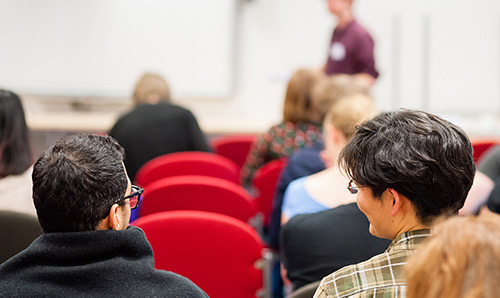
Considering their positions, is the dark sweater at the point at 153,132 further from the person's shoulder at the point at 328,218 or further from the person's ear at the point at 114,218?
the person's ear at the point at 114,218

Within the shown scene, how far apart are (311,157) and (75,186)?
1.71m

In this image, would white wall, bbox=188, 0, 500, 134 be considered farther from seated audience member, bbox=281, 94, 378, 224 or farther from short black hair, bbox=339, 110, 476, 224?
short black hair, bbox=339, 110, 476, 224

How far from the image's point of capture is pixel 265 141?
369 cm

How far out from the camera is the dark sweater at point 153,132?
12.7ft

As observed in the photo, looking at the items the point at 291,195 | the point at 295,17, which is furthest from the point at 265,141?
the point at 295,17

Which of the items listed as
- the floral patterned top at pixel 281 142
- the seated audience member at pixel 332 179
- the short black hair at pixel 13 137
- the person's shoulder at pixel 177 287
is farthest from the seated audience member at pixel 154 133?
the person's shoulder at pixel 177 287

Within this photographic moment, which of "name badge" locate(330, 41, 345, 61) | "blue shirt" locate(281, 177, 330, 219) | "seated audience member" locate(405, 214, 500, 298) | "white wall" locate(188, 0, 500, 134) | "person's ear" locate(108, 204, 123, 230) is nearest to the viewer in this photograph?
"seated audience member" locate(405, 214, 500, 298)

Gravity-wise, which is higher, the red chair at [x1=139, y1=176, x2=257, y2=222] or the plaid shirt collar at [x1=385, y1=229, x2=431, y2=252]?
the plaid shirt collar at [x1=385, y1=229, x2=431, y2=252]

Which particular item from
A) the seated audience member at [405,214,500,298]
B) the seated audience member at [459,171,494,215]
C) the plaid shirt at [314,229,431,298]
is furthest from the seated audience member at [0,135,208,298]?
the seated audience member at [459,171,494,215]

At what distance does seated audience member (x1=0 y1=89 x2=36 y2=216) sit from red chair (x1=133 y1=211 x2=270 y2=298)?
579mm

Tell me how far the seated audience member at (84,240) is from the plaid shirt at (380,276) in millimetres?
318

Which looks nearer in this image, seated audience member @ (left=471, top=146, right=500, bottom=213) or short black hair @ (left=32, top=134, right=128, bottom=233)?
short black hair @ (left=32, top=134, right=128, bottom=233)

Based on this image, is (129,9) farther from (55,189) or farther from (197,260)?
(55,189)

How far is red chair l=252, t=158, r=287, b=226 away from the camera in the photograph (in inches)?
129
